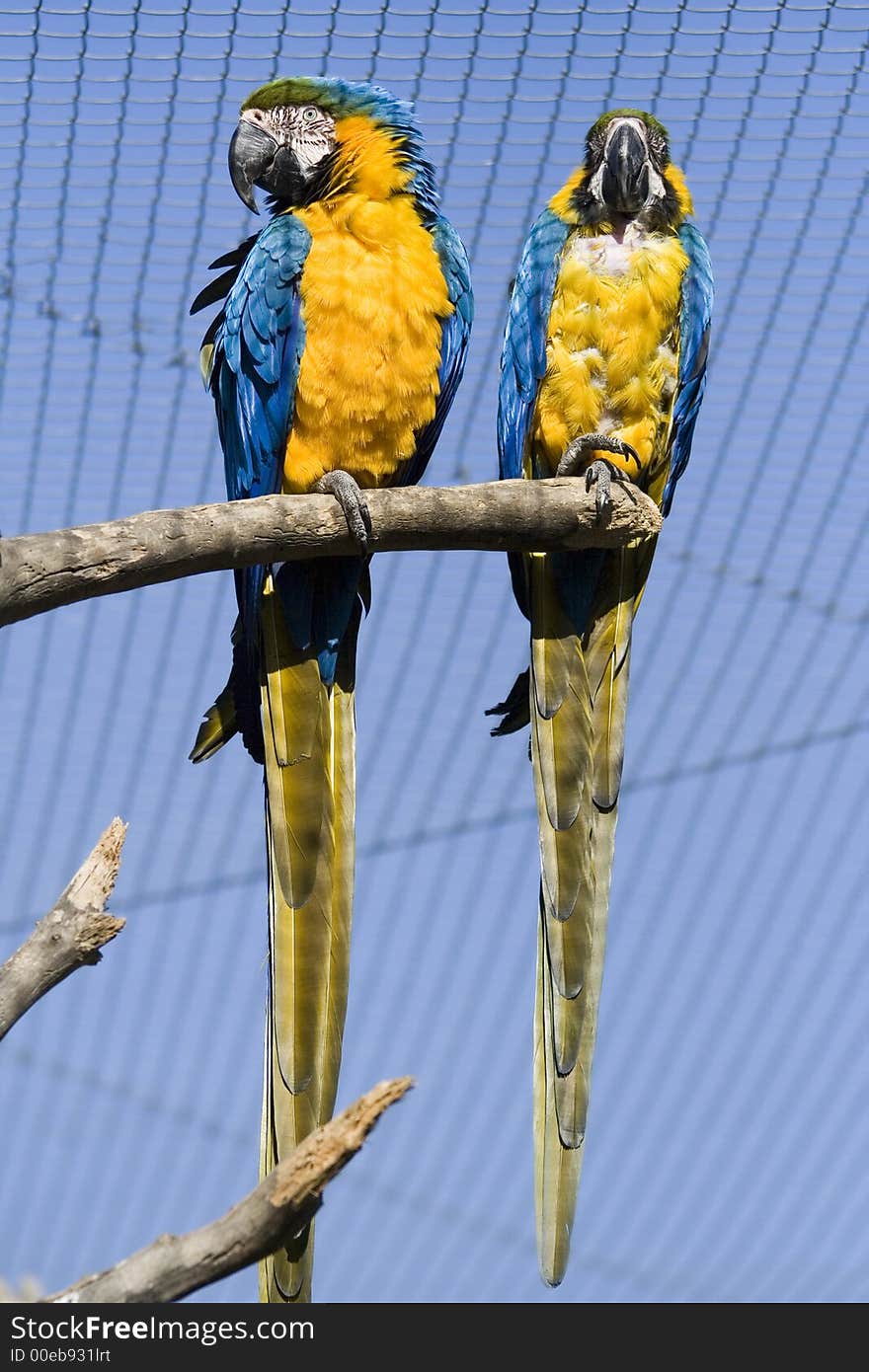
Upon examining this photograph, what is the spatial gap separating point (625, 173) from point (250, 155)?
0.54 metres

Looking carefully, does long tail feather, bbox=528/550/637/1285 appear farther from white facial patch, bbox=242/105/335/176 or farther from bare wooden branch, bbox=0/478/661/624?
white facial patch, bbox=242/105/335/176

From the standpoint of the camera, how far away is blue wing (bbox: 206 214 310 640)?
2039 millimetres

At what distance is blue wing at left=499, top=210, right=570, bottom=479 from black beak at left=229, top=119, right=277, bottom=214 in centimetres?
40

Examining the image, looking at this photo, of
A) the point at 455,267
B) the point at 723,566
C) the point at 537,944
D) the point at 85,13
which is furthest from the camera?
the point at 723,566

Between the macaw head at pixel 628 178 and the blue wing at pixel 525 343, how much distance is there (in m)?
0.06

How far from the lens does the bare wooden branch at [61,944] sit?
1.50m

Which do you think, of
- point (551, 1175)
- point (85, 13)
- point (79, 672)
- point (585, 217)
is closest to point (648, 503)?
point (585, 217)

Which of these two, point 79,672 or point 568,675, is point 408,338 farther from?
point 79,672

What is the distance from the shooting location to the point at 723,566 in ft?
10.8

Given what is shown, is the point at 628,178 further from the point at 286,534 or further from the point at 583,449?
the point at 286,534

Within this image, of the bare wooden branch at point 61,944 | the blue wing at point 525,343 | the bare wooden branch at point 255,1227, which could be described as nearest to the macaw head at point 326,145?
the blue wing at point 525,343

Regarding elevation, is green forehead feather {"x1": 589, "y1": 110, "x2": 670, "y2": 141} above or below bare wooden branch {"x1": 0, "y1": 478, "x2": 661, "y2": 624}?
above

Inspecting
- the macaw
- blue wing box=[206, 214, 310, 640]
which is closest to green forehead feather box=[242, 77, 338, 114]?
blue wing box=[206, 214, 310, 640]

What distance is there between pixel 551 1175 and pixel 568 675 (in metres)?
0.65
